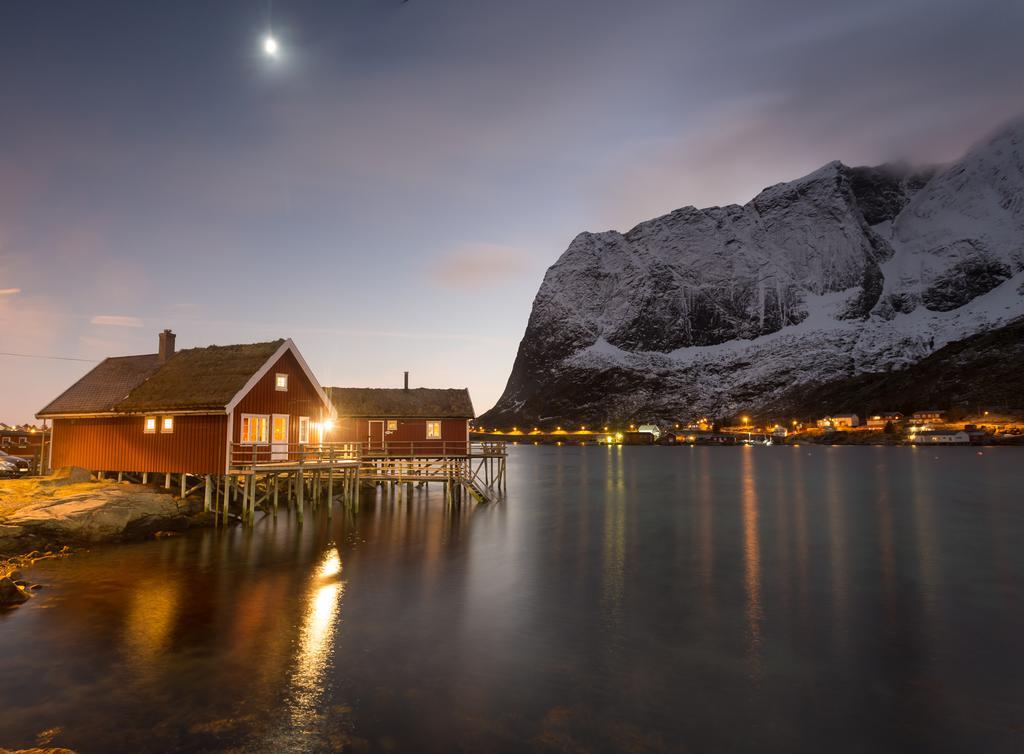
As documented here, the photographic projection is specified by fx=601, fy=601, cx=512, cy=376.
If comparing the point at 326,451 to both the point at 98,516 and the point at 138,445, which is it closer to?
the point at 138,445

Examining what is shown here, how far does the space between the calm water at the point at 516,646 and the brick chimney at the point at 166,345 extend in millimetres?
11841

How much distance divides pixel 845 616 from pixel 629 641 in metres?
6.82

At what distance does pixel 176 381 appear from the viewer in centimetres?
3064

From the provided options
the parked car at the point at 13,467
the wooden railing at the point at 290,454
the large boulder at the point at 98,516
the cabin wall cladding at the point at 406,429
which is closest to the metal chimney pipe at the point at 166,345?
the large boulder at the point at 98,516

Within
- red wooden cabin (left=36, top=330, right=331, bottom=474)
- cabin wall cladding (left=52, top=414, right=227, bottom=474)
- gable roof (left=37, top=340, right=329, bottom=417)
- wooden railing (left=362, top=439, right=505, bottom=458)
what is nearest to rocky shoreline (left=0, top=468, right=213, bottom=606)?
cabin wall cladding (left=52, top=414, right=227, bottom=474)

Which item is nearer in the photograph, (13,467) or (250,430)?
(250,430)

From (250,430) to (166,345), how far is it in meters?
9.41

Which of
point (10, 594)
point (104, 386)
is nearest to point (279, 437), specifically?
point (104, 386)

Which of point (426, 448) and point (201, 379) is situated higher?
point (201, 379)

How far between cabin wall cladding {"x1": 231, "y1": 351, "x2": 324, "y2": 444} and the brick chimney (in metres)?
7.61

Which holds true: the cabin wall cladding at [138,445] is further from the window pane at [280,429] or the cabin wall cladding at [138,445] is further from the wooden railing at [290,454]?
the window pane at [280,429]

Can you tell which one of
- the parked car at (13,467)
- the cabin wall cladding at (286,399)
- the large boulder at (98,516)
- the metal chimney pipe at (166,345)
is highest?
the metal chimney pipe at (166,345)

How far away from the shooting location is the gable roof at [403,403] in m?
44.4

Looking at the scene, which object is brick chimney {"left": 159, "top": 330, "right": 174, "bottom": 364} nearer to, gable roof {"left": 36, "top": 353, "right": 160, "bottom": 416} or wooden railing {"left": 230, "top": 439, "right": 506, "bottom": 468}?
gable roof {"left": 36, "top": 353, "right": 160, "bottom": 416}
